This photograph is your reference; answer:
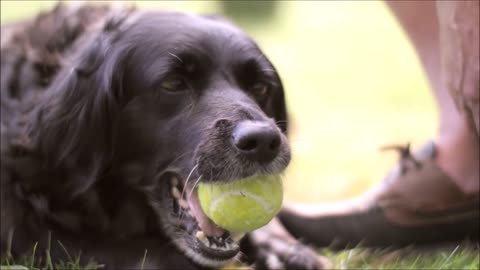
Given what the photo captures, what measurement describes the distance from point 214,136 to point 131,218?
54 centimetres

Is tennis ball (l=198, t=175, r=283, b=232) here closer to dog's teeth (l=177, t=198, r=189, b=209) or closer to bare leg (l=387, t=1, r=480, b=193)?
dog's teeth (l=177, t=198, r=189, b=209)

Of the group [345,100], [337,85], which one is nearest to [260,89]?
[345,100]

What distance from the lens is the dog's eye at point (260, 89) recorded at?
2916mm

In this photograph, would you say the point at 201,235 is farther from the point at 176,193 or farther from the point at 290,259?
the point at 290,259

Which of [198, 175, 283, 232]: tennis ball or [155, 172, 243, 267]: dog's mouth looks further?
[155, 172, 243, 267]: dog's mouth

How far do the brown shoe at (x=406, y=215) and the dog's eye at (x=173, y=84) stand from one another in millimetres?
994

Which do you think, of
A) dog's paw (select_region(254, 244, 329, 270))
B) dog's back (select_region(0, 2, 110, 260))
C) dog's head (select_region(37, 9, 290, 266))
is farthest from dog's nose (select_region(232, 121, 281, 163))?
dog's back (select_region(0, 2, 110, 260))

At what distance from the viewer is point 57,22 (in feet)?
10.9

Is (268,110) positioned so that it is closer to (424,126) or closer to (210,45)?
(210,45)

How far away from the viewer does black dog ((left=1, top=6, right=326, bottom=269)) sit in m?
2.69

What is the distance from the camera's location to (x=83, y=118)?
2.84 metres

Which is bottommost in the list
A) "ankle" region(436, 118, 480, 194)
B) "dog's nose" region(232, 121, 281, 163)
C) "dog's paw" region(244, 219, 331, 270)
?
"dog's paw" region(244, 219, 331, 270)

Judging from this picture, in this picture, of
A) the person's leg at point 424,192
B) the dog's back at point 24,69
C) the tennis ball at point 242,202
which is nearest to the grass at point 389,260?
the person's leg at point 424,192

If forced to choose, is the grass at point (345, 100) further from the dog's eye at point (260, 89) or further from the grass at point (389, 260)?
the dog's eye at point (260, 89)
